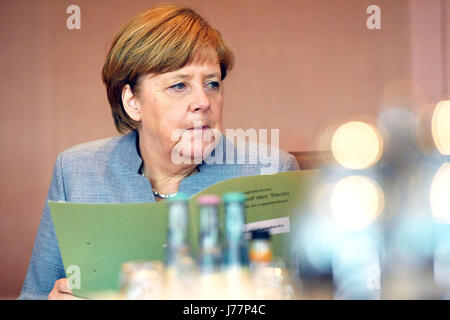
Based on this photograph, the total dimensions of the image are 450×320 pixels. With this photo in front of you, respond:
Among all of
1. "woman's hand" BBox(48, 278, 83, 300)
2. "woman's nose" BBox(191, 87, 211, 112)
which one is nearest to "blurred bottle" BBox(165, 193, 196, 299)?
"woman's hand" BBox(48, 278, 83, 300)

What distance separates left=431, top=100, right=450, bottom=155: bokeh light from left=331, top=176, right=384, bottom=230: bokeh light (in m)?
0.12

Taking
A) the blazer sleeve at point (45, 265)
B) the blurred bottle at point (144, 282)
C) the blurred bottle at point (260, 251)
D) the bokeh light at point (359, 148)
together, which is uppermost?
the bokeh light at point (359, 148)

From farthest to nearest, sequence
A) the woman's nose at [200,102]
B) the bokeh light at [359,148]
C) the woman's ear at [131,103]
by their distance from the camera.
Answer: the woman's ear at [131,103] < the woman's nose at [200,102] < the bokeh light at [359,148]

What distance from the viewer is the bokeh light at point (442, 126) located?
807mm

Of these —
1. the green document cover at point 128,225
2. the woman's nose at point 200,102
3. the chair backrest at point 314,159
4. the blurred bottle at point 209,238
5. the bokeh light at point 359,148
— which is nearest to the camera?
the blurred bottle at point 209,238

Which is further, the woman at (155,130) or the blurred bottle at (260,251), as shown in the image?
the woman at (155,130)

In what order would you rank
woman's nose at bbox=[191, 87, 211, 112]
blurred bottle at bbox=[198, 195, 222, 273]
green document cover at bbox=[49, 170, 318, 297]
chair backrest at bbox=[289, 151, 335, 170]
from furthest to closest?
chair backrest at bbox=[289, 151, 335, 170] → woman's nose at bbox=[191, 87, 211, 112] → green document cover at bbox=[49, 170, 318, 297] → blurred bottle at bbox=[198, 195, 222, 273]

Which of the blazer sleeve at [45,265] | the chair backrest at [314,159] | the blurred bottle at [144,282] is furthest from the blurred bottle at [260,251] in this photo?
the chair backrest at [314,159]

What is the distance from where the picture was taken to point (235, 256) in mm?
609

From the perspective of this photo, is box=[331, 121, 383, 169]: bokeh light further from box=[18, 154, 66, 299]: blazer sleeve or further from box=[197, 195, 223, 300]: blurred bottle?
box=[18, 154, 66, 299]: blazer sleeve

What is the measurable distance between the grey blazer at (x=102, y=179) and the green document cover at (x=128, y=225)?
402 millimetres

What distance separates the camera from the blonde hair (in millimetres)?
1212

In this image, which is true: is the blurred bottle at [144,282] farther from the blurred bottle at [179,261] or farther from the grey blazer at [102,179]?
the grey blazer at [102,179]

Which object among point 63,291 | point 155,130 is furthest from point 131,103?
point 63,291
